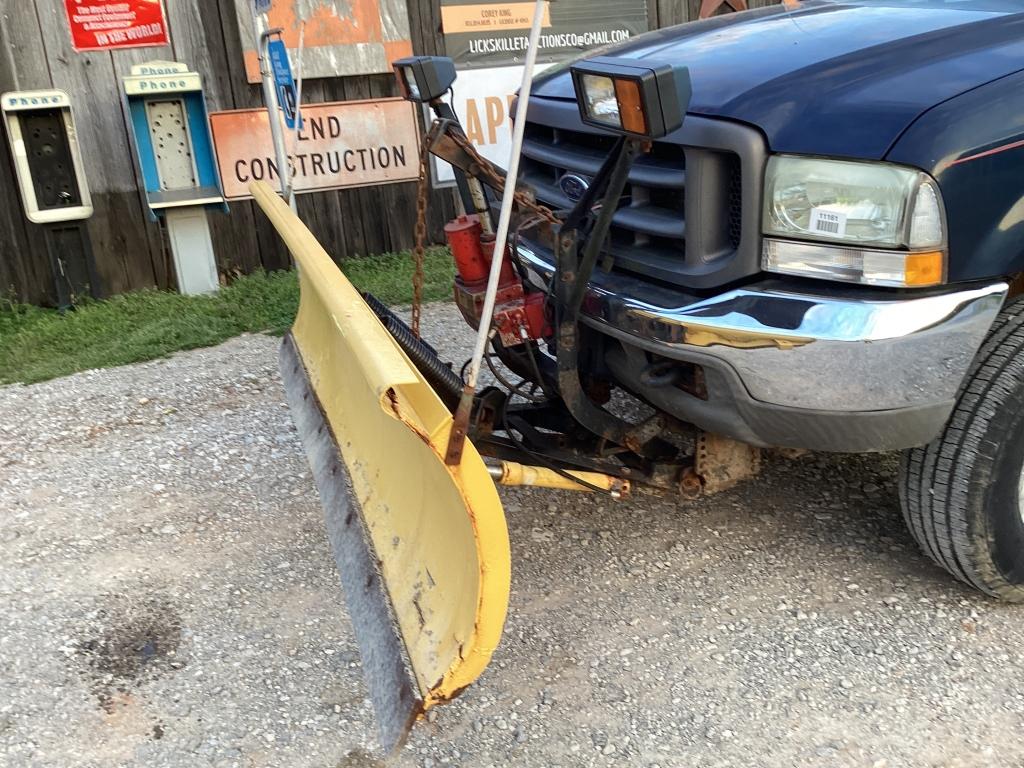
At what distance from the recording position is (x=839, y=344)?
2.51 m

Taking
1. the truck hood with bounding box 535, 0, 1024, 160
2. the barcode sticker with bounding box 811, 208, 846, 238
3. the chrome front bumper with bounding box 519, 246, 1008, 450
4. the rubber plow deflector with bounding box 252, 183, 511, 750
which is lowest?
the rubber plow deflector with bounding box 252, 183, 511, 750

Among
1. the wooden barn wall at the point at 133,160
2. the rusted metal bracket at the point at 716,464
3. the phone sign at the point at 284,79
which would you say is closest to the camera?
the rusted metal bracket at the point at 716,464

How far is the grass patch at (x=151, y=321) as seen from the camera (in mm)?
6027

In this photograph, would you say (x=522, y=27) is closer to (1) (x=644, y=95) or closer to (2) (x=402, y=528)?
(1) (x=644, y=95)

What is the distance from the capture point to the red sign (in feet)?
21.9

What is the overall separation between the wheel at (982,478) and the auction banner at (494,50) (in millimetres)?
5539

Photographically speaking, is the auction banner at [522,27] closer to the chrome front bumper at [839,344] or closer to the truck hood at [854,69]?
the truck hood at [854,69]

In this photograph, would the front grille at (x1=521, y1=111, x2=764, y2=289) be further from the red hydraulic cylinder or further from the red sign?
the red sign

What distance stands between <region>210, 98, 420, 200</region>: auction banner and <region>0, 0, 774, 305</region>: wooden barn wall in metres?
0.11

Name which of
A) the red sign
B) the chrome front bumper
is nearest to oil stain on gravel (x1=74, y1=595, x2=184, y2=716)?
the chrome front bumper

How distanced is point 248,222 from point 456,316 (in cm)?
207

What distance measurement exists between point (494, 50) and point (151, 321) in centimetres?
364

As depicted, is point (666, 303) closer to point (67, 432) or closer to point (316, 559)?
point (316, 559)

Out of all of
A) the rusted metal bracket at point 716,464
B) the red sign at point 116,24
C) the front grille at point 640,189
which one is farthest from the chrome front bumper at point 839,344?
the red sign at point 116,24
